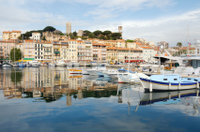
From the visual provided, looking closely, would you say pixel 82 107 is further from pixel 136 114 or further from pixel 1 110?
pixel 1 110

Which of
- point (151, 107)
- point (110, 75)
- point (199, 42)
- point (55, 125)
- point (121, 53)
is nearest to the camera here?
point (55, 125)

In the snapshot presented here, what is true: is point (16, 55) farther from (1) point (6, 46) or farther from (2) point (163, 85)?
(2) point (163, 85)

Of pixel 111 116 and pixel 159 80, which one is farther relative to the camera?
pixel 159 80

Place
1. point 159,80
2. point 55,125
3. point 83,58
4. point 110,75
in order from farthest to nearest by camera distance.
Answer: point 83,58
point 110,75
point 159,80
point 55,125

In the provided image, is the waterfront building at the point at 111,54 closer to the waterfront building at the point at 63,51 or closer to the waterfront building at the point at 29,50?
the waterfront building at the point at 63,51

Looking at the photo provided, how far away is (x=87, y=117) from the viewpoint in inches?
463

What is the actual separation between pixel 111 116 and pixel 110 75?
941 inches

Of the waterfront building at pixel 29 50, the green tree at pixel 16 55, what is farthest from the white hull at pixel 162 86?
the green tree at pixel 16 55

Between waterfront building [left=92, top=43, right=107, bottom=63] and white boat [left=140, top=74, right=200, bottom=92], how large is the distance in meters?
85.3

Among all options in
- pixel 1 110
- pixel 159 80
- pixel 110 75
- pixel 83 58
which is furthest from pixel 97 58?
pixel 1 110

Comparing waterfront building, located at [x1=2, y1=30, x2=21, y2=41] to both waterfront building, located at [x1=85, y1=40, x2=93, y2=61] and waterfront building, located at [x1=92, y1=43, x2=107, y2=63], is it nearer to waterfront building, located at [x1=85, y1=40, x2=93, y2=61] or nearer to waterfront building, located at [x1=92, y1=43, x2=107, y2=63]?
waterfront building, located at [x1=85, y1=40, x2=93, y2=61]

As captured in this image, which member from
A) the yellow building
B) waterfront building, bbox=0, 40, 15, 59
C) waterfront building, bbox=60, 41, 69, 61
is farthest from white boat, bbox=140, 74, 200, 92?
waterfront building, bbox=0, 40, 15, 59

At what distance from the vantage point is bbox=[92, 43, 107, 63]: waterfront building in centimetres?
10612

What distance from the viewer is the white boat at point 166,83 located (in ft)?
65.6
